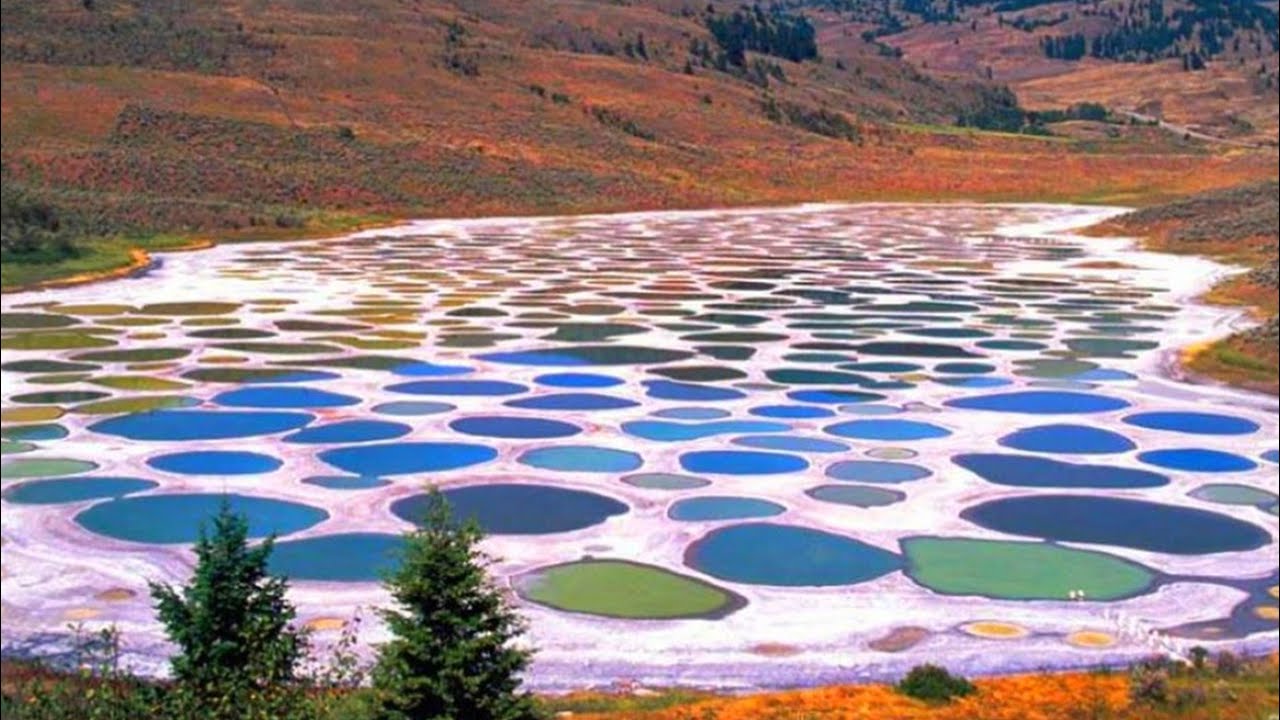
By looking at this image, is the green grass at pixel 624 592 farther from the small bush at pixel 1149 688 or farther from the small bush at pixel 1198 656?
the small bush at pixel 1198 656

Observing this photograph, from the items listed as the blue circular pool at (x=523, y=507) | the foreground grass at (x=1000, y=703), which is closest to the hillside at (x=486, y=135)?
the blue circular pool at (x=523, y=507)

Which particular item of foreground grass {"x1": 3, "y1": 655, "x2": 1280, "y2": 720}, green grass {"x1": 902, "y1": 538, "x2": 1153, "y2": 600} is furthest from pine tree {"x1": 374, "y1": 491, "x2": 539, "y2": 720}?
green grass {"x1": 902, "y1": 538, "x2": 1153, "y2": 600}

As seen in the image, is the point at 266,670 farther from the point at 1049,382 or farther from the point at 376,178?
the point at 376,178

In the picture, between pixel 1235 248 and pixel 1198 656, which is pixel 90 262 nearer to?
pixel 1198 656

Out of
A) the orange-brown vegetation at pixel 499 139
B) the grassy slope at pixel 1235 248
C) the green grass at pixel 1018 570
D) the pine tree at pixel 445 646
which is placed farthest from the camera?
the orange-brown vegetation at pixel 499 139

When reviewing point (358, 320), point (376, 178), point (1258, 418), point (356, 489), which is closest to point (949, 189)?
point (376, 178)

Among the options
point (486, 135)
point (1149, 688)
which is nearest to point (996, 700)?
point (1149, 688)
